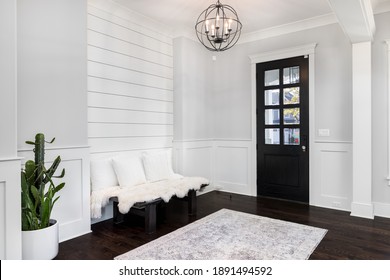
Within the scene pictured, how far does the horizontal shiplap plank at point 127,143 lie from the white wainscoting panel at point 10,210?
1.46 metres

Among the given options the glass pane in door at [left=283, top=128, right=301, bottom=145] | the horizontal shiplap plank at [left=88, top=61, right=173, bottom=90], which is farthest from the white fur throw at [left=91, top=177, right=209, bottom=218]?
the glass pane in door at [left=283, top=128, right=301, bottom=145]

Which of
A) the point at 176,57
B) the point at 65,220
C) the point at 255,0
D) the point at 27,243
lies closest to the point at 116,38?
the point at 176,57

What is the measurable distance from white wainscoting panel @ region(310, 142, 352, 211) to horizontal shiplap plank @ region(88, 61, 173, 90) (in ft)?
8.68

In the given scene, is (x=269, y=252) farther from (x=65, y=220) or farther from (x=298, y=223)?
(x=65, y=220)

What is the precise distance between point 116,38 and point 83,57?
0.86 m

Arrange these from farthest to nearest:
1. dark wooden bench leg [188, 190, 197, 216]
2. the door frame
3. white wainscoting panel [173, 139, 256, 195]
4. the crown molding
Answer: white wainscoting panel [173, 139, 256, 195]
the door frame
the crown molding
dark wooden bench leg [188, 190, 197, 216]

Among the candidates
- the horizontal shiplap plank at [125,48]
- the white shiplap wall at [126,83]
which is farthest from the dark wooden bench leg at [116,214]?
the horizontal shiplap plank at [125,48]

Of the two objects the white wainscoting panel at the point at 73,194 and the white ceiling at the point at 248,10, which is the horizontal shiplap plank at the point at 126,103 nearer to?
the white wainscoting panel at the point at 73,194

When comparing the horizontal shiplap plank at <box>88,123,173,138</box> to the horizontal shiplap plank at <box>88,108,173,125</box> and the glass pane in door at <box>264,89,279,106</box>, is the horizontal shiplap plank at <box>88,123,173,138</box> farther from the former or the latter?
the glass pane in door at <box>264,89,279,106</box>

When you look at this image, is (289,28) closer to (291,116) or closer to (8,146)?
(291,116)

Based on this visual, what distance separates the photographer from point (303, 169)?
14.5 ft

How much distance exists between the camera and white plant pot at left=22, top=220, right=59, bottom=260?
233 centimetres

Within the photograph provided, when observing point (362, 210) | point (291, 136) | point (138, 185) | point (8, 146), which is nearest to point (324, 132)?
point (291, 136)

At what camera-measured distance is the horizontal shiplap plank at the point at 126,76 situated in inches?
139
